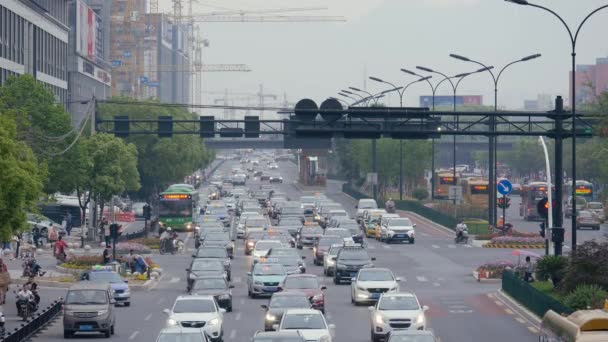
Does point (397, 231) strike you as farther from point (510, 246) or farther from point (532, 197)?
point (532, 197)

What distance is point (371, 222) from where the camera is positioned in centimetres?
9388

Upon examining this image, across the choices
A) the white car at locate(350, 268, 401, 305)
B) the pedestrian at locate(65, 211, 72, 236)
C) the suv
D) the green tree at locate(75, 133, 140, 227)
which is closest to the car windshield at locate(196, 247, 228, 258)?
the suv

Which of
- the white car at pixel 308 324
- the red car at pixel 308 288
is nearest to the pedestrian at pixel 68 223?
the red car at pixel 308 288

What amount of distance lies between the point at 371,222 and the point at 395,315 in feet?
186

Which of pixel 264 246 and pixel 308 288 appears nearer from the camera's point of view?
pixel 308 288

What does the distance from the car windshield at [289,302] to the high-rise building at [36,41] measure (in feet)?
182

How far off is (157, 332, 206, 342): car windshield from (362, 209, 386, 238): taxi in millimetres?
61116

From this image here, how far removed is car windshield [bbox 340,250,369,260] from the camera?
57.5m

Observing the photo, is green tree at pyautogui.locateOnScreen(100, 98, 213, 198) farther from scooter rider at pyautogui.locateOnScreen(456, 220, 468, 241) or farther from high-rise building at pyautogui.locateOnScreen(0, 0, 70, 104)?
scooter rider at pyautogui.locateOnScreen(456, 220, 468, 241)

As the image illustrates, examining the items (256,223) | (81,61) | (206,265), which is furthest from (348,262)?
(81,61)

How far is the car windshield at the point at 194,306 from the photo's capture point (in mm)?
37625

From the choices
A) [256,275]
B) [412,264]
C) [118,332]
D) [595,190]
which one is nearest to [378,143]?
[595,190]

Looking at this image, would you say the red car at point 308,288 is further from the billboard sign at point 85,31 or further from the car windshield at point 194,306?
the billboard sign at point 85,31

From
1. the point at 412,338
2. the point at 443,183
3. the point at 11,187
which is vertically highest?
the point at 11,187
